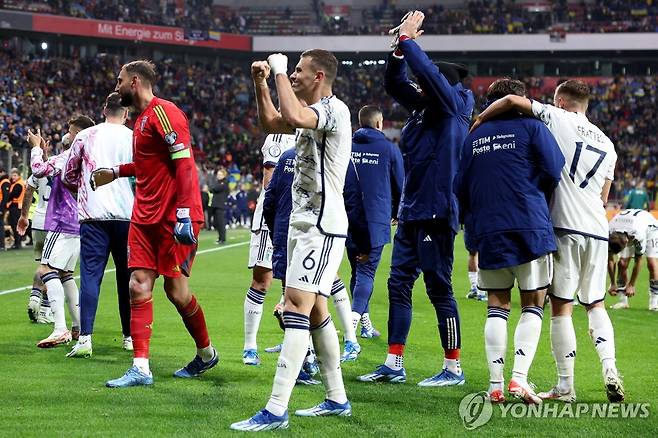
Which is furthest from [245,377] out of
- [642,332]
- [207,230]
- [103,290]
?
[207,230]

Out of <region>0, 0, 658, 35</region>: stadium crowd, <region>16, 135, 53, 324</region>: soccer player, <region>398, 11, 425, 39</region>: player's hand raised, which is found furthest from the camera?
<region>0, 0, 658, 35</region>: stadium crowd

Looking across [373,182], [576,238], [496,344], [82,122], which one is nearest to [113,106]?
[82,122]

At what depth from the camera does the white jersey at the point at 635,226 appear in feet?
47.5

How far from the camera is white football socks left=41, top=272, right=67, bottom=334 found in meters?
9.72

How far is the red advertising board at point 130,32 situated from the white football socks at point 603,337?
48.0 metres

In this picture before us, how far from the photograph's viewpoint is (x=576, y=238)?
715 cm

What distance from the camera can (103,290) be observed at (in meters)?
15.1

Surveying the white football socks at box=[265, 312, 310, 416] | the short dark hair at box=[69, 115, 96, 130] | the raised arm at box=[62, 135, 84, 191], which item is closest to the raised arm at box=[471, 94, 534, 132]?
the white football socks at box=[265, 312, 310, 416]

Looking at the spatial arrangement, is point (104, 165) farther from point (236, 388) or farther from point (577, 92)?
point (577, 92)

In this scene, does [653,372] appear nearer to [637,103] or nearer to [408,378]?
[408,378]

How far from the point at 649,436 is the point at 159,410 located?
319 centimetres

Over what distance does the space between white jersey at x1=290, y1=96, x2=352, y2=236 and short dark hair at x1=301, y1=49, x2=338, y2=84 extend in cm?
19

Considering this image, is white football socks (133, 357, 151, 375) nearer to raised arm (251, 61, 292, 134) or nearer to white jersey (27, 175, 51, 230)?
raised arm (251, 61, 292, 134)

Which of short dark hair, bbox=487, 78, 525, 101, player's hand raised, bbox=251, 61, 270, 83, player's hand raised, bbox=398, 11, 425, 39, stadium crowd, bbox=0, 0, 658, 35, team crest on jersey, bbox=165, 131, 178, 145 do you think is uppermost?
stadium crowd, bbox=0, 0, 658, 35
